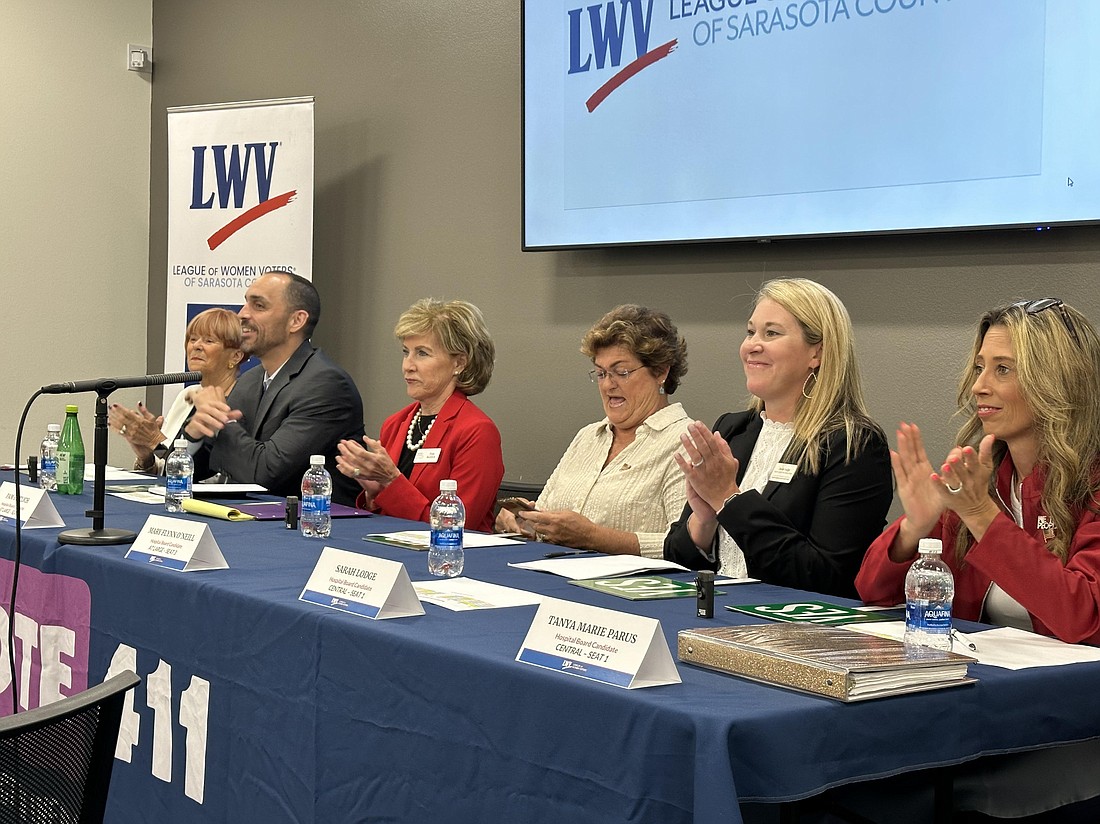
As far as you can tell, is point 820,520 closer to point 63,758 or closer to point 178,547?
point 178,547

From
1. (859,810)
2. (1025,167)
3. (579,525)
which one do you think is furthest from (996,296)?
(859,810)

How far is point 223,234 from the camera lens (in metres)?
5.80

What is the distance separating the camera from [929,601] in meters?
1.87

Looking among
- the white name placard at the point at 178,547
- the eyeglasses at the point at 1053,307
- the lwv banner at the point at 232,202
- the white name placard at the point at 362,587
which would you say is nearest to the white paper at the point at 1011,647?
the eyeglasses at the point at 1053,307

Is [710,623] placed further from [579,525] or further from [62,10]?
[62,10]

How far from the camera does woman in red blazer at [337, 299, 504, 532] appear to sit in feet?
12.0

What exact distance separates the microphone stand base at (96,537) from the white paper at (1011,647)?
1594 millimetres

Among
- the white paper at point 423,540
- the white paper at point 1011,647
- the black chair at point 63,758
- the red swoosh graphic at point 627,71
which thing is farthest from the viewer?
the red swoosh graphic at point 627,71

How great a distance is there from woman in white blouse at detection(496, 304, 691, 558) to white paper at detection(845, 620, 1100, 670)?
124cm

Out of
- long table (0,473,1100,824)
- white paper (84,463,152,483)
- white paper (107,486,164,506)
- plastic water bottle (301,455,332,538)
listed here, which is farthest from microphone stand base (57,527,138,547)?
white paper (84,463,152,483)

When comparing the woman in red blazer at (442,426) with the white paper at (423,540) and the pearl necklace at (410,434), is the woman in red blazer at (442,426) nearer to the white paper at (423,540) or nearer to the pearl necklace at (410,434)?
the pearl necklace at (410,434)

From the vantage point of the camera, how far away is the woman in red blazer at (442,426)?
365 cm

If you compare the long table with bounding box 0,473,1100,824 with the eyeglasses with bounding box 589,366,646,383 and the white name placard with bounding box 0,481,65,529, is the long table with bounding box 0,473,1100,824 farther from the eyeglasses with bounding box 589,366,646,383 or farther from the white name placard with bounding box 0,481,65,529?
the eyeglasses with bounding box 589,366,646,383

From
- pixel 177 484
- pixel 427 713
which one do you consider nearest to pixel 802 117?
pixel 177 484
